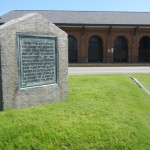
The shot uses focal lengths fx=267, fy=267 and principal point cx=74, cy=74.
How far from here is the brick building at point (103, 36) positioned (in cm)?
3256

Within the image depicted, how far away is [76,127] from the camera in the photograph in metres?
4.87

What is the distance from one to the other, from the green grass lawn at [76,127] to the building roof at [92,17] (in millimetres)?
25894

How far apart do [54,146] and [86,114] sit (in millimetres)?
1385

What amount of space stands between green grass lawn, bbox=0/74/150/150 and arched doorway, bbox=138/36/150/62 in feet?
99.3

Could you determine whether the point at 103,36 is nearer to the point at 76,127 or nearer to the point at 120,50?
the point at 120,50

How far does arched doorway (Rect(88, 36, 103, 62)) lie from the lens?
3425 cm

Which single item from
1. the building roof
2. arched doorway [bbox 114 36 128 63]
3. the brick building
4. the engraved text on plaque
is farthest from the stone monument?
arched doorway [bbox 114 36 128 63]

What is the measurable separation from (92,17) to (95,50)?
432 centimetres

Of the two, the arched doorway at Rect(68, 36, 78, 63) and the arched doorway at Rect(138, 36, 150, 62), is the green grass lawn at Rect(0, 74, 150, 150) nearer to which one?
the arched doorway at Rect(68, 36, 78, 63)

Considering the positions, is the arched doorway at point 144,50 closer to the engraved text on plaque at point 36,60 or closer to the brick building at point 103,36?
the brick building at point 103,36

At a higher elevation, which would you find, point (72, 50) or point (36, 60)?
point (72, 50)

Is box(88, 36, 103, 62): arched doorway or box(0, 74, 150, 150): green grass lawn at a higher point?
box(88, 36, 103, 62): arched doorway

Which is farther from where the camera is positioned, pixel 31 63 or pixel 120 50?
pixel 120 50

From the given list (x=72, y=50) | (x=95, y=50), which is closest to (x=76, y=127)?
(x=72, y=50)
